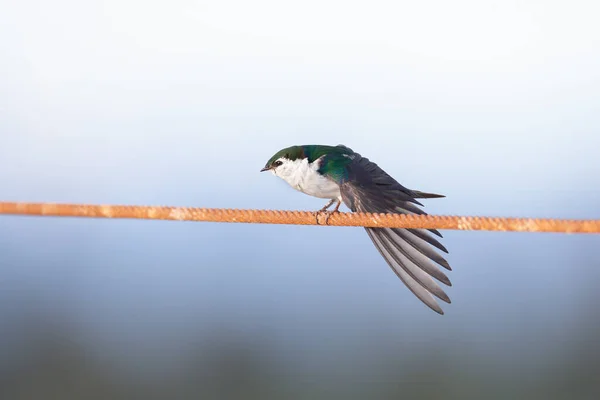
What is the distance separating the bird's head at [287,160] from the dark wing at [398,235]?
253mm

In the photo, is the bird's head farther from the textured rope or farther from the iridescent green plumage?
the textured rope

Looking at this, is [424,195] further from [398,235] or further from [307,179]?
[307,179]

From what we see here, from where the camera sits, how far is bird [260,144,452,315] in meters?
2.44

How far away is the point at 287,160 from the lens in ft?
10.5

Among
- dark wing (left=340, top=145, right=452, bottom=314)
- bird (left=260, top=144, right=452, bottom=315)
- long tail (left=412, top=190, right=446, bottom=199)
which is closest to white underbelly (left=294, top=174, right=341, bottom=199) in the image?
bird (left=260, top=144, right=452, bottom=315)

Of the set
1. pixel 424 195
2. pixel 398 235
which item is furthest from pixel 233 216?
pixel 424 195

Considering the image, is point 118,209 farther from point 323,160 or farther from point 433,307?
point 323,160

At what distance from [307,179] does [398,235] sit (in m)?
0.62

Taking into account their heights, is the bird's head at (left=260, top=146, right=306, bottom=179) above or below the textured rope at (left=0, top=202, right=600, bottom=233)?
above

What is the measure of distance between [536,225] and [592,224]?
0.12m

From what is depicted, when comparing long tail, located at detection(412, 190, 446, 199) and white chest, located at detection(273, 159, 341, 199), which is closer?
long tail, located at detection(412, 190, 446, 199)

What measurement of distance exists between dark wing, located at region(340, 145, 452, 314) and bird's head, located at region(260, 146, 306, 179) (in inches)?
10.0

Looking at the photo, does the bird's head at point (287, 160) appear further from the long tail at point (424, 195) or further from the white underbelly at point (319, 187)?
the long tail at point (424, 195)

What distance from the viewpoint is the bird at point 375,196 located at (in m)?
2.44
